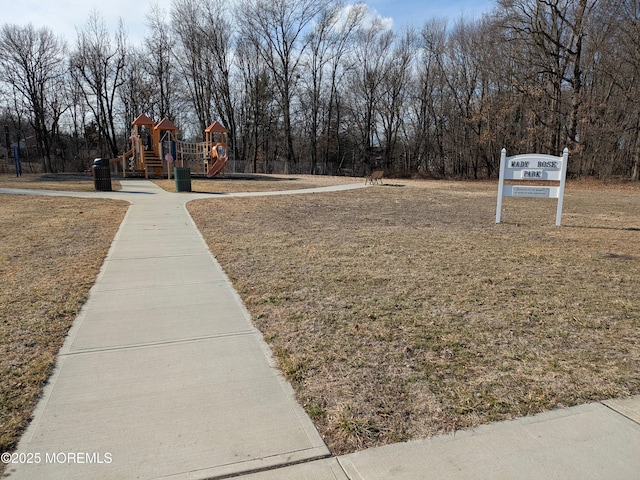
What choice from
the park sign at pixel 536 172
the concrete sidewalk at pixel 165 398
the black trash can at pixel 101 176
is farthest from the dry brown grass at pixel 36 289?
the park sign at pixel 536 172

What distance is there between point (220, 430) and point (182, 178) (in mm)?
17126

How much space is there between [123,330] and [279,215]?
836 centimetres

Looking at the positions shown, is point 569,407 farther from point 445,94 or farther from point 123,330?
point 445,94

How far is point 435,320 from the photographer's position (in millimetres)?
4285

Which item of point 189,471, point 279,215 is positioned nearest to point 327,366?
point 189,471

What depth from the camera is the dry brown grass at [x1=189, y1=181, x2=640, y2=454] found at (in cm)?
287

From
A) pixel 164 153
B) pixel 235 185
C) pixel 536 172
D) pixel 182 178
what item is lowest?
pixel 235 185

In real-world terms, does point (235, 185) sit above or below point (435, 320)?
above

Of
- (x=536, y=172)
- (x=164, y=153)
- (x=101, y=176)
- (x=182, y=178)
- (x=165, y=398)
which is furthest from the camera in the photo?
(x=164, y=153)

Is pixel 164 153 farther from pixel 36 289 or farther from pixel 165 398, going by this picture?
pixel 165 398

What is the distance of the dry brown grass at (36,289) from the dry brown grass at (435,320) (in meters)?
1.73

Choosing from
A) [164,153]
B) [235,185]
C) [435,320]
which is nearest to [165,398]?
[435,320]

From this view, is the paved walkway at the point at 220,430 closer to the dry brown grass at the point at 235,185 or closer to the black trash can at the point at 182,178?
the black trash can at the point at 182,178

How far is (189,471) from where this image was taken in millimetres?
2221
